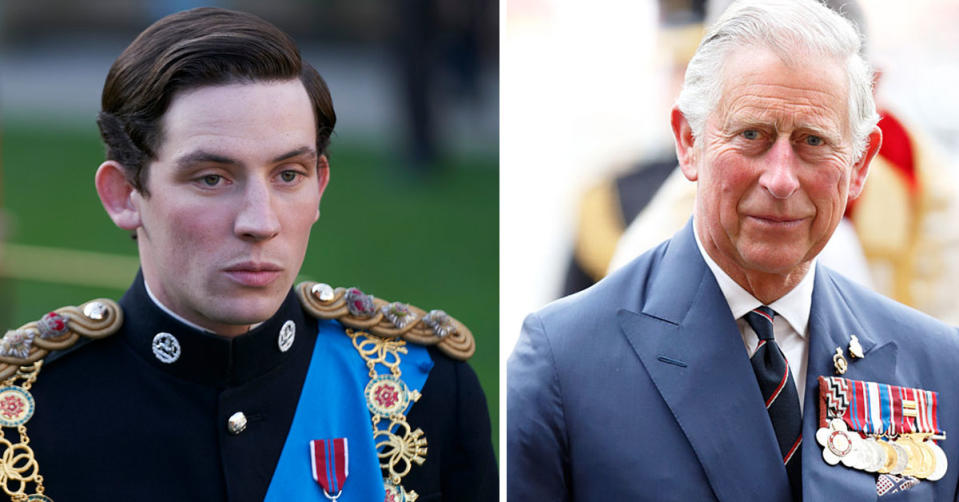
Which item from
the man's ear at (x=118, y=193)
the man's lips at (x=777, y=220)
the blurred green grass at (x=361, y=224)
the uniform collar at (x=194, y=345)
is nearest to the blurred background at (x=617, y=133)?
the man's lips at (x=777, y=220)

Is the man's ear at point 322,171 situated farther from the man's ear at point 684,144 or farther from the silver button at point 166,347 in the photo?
the man's ear at point 684,144

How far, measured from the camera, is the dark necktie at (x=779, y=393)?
259 centimetres

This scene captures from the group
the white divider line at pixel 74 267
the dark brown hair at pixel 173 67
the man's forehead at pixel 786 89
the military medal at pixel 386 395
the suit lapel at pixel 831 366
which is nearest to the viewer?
the dark brown hair at pixel 173 67

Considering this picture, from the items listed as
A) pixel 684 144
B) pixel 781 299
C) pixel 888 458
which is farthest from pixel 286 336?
pixel 888 458

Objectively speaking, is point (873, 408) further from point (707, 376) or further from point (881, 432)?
→ point (707, 376)

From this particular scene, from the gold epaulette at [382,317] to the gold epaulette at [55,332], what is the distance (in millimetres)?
390

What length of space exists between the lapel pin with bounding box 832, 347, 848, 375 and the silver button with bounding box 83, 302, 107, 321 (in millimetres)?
1426

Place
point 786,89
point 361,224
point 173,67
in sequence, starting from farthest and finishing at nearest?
point 361,224 < point 786,89 < point 173,67

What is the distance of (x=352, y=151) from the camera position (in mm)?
8844

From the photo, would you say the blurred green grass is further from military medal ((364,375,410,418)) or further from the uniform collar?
the uniform collar

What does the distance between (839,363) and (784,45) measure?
2.13ft

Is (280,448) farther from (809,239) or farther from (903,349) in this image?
(903,349)

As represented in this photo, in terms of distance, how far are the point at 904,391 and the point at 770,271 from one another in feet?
1.24

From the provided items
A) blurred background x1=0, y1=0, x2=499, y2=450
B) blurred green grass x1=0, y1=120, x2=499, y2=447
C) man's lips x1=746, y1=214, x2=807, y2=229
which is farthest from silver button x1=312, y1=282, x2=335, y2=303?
blurred background x1=0, y1=0, x2=499, y2=450
